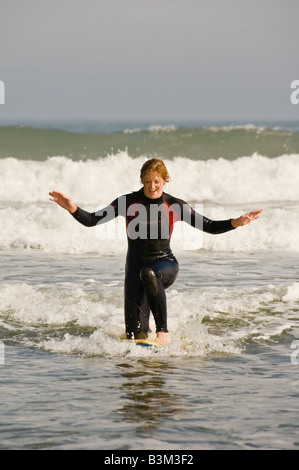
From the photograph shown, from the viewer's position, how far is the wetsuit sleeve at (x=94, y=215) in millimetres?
7391

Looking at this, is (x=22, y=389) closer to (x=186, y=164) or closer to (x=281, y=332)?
(x=281, y=332)

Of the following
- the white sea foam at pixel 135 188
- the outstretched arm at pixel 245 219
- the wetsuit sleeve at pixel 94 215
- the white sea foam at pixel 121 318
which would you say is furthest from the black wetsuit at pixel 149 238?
the white sea foam at pixel 135 188

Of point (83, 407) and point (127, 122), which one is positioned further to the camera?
point (127, 122)

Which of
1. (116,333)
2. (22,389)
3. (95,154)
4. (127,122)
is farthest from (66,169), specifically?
(22,389)

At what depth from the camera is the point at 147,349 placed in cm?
751

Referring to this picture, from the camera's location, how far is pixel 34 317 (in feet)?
30.4

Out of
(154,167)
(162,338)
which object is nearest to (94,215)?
(154,167)

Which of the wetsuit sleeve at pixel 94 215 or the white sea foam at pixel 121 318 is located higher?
the wetsuit sleeve at pixel 94 215

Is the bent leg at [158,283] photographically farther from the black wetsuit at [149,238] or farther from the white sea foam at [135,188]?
the white sea foam at [135,188]

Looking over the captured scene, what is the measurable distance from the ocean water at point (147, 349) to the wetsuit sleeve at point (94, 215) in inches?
47.8

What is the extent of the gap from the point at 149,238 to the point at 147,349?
1033mm

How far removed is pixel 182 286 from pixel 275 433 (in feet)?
19.2

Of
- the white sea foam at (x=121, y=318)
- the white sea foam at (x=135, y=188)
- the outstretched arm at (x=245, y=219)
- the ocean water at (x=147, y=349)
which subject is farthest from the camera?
the white sea foam at (x=135, y=188)

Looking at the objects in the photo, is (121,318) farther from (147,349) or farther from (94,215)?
(94,215)
